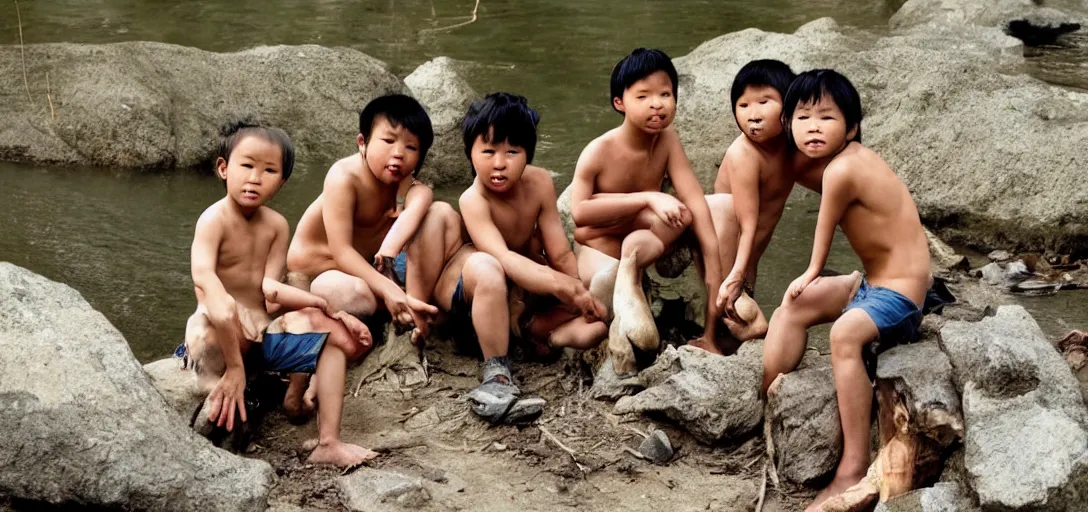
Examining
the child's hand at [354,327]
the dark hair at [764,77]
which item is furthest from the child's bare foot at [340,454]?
the dark hair at [764,77]

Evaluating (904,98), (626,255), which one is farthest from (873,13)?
(626,255)

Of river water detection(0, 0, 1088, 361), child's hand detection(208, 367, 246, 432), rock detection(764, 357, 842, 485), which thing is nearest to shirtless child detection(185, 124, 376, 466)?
child's hand detection(208, 367, 246, 432)

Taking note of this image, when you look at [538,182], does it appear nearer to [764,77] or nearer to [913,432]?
[764,77]

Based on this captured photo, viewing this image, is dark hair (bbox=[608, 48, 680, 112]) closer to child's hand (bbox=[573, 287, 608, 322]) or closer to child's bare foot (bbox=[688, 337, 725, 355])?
child's hand (bbox=[573, 287, 608, 322])

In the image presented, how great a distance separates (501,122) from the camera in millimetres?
4426

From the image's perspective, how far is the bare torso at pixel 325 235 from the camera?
462 cm

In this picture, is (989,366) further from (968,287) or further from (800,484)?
(968,287)

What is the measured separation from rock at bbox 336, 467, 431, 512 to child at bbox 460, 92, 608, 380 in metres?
0.86

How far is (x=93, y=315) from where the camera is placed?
12.6 ft

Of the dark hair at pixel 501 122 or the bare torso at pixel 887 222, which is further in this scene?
the dark hair at pixel 501 122

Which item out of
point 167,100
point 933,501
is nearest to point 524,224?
point 933,501

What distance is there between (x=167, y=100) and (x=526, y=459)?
5414mm

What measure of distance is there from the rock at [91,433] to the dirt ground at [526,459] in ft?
0.81

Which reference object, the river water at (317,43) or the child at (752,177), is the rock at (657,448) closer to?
the child at (752,177)
